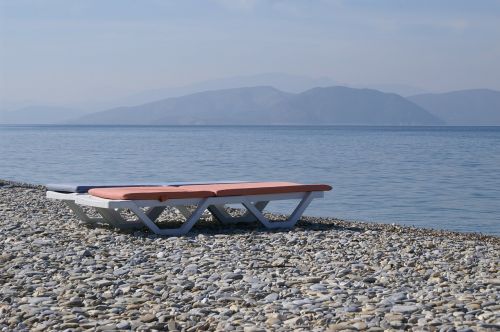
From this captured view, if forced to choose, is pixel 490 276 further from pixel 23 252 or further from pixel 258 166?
pixel 258 166

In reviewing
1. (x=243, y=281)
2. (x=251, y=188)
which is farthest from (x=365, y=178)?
(x=243, y=281)

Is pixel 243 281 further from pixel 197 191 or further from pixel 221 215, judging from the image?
pixel 221 215

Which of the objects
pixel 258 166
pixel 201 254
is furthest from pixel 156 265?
pixel 258 166

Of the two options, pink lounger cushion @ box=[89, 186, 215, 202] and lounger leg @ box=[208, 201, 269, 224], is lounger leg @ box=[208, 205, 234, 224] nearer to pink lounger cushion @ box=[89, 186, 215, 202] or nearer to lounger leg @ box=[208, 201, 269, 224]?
lounger leg @ box=[208, 201, 269, 224]

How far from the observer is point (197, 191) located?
977 cm

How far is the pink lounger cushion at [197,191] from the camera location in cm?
946

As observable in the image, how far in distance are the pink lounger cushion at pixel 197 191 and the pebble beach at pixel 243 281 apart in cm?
47

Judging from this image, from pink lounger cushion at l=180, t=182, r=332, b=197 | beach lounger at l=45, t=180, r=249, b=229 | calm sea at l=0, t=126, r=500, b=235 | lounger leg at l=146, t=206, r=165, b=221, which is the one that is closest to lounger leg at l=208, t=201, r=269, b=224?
pink lounger cushion at l=180, t=182, r=332, b=197

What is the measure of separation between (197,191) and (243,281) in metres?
3.14

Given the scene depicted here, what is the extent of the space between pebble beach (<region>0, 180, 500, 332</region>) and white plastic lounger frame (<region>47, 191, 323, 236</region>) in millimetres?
223

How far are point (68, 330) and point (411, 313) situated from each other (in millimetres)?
2275

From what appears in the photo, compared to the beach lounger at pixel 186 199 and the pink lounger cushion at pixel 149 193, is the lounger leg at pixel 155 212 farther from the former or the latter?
the pink lounger cushion at pixel 149 193

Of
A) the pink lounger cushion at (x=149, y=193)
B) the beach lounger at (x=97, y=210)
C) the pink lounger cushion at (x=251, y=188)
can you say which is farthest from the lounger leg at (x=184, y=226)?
the beach lounger at (x=97, y=210)

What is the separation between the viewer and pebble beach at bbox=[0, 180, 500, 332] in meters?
5.44
